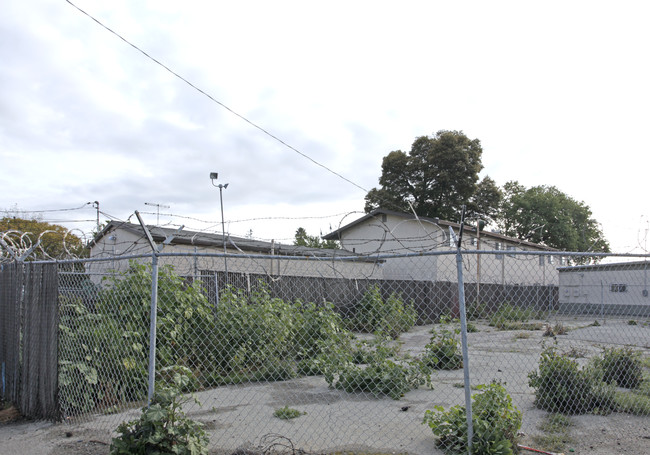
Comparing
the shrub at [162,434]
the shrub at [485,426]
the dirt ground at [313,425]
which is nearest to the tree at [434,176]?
the dirt ground at [313,425]

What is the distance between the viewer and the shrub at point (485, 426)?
361cm

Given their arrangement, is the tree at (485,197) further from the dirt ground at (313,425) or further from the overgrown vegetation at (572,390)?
the overgrown vegetation at (572,390)

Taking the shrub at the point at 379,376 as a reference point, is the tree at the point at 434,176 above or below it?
above

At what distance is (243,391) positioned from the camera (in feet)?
21.4

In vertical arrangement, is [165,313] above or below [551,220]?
below

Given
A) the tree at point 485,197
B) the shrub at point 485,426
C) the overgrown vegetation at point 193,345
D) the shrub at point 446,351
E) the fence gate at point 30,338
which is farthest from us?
the tree at point 485,197

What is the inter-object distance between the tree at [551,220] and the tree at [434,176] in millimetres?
11588

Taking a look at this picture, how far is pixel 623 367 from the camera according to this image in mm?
6078

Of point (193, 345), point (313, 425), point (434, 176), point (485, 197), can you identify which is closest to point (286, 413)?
point (313, 425)

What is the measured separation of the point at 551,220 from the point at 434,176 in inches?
717

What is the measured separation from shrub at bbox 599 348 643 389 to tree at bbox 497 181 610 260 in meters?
37.9

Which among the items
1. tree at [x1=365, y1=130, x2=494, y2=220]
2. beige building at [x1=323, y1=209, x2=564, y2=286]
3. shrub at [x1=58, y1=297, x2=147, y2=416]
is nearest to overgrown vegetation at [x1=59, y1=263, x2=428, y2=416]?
shrub at [x1=58, y1=297, x2=147, y2=416]

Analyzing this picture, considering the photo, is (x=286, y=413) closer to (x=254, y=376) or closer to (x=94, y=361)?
(x=254, y=376)

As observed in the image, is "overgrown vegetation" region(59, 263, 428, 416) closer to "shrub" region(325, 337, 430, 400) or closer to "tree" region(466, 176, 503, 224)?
"shrub" region(325, 337, 430, 400)
